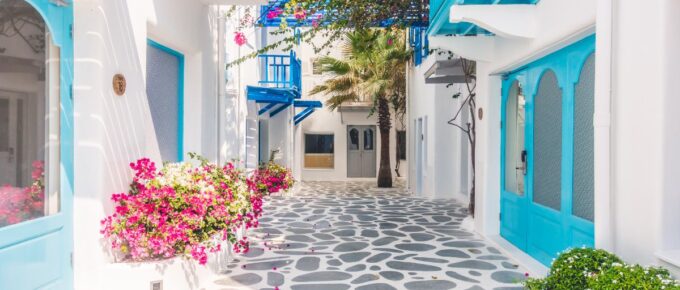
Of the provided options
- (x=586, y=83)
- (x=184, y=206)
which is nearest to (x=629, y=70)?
(x=586, y=83)

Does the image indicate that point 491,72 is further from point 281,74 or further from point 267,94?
point 281,74

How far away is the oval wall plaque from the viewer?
420 cm

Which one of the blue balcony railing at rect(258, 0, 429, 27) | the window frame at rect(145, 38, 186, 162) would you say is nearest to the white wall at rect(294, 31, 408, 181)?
the blue balcony railing at rect(258, 0, 429, 27)

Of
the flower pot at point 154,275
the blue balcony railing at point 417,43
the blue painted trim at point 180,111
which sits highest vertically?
the blue balcony railing at point 417,43

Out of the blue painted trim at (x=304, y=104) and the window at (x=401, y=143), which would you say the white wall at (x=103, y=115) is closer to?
the blue painted trim at (x=304, y=104)

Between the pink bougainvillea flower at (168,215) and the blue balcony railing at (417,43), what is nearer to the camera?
the pink bougainvillea flower at (168,215)

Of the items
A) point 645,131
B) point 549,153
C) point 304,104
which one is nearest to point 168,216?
point 645,131

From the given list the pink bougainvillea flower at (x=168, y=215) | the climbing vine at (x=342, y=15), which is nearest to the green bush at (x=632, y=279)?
the pink bougainvillea flower at (x=168, y=215)

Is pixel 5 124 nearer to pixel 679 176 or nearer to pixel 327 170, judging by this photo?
pixel 679 176

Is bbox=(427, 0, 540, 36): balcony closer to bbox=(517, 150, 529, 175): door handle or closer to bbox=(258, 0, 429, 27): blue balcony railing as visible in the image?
bbox=(517, 150, 529, 175): door handle

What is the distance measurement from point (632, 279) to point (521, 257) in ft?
11.3

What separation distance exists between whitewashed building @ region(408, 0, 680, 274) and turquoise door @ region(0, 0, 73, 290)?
3866 mm

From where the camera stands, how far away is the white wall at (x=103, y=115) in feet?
12.8

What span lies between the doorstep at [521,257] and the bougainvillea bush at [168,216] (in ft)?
11.1
